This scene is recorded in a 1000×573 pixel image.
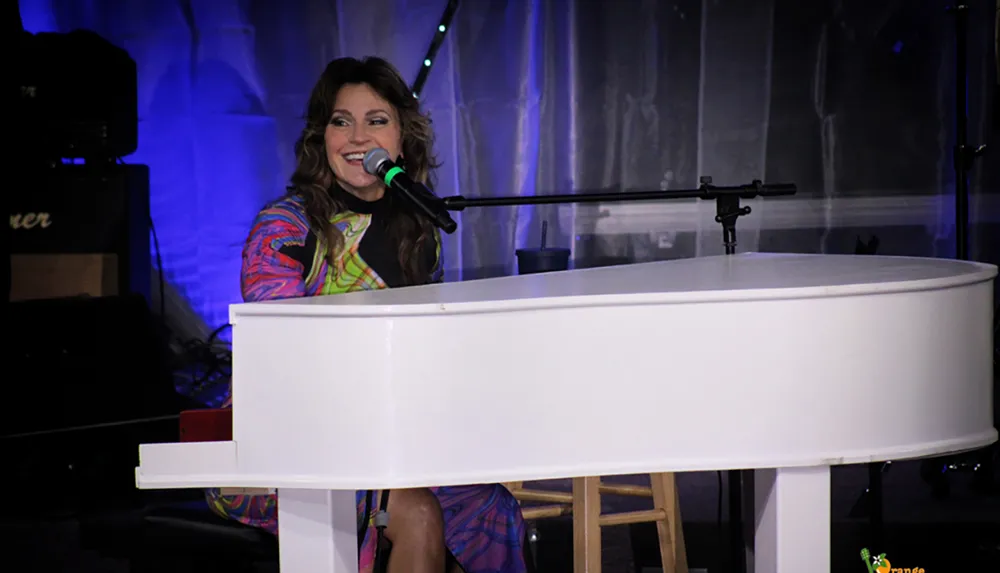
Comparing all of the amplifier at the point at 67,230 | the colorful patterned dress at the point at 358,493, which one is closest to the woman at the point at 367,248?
the colorful patterned dress at the point at 358,493

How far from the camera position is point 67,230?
12.6 ft

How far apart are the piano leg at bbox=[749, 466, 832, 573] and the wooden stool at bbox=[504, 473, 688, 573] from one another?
65 centimetres

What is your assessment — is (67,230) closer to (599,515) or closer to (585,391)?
(599,515)

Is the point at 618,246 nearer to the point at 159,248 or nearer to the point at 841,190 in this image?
the point at 841,190

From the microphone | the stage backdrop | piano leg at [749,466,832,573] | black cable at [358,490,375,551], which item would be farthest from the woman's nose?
the stage backdrop

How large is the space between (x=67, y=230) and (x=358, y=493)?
2522 mm

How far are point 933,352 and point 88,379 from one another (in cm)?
311

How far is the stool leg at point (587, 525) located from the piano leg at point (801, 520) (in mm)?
648

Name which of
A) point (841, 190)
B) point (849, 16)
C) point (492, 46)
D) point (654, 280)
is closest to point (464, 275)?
point (492, 46)

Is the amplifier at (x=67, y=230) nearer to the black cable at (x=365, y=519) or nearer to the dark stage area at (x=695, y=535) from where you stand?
the dark stage area at (x=695, y=535)

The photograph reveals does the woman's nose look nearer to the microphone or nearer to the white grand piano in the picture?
the microphone

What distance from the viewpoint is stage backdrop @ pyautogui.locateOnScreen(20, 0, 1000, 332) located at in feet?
14.1

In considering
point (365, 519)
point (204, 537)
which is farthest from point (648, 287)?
point (204, 537)

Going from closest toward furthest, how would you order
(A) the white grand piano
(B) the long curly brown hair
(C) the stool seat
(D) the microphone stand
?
(A) the white grand piano, (D) the microphone stand, (C) the stool seat, (B) the long curly brown hair
